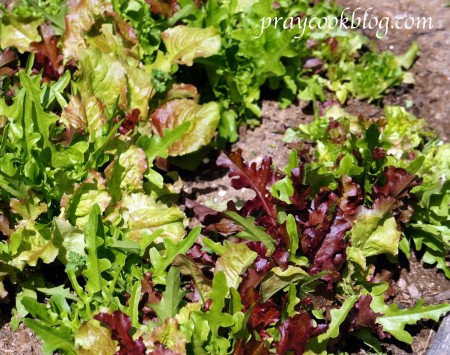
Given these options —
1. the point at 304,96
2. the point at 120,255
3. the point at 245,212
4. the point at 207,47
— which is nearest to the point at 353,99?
the point at 304,96

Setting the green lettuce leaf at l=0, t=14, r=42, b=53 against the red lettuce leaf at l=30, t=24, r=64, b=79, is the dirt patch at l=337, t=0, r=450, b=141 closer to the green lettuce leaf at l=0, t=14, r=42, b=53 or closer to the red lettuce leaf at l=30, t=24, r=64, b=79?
the red lettuce leaf at l=30, t=24, r=64, b=79

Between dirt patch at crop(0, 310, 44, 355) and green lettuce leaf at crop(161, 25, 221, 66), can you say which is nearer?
dirt patch at crop(0, 310, 44, 355)

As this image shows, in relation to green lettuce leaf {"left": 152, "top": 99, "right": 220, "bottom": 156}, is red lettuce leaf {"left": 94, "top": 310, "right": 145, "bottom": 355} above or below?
below

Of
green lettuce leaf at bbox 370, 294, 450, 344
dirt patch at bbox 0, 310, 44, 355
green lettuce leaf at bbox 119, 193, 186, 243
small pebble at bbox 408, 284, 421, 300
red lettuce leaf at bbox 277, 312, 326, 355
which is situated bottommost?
small pebble at bbox 408, 284, 421, 300

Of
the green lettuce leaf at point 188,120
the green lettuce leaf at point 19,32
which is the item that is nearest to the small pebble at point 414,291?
the green lettuce leaf at point 188,120

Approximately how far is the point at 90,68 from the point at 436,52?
8.07ft

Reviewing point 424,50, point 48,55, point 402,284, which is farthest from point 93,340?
point 424,50

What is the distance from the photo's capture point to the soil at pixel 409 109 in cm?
337

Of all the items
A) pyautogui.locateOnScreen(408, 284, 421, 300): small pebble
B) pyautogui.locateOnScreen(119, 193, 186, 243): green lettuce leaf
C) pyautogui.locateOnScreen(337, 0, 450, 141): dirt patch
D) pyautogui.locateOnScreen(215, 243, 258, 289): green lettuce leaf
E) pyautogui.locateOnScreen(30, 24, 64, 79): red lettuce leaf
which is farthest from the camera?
pyautogui.locateOnScreen(337, 0, 450, 141): dirt patch

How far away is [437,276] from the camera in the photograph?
365 cm

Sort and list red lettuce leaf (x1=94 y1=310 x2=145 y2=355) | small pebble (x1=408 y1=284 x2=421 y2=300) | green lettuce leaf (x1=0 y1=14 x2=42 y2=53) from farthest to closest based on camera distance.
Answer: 1. green lettuce leaf (x1=0 y1=14 x2=42 y2=53)
2. small pebble (x1=408 y1=284 x2=421 y2=300)
3. red lettuce leaf (x1=94 y1=310 x2=145 y2=355)

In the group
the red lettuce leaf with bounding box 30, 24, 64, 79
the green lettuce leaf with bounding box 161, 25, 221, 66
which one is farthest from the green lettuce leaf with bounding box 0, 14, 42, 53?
the green lettuce leaf with bounding box 161, 25, 221, 66

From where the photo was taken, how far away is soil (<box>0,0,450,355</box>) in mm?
3371

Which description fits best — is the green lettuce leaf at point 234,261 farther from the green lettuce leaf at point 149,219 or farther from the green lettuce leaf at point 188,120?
the green lettuce leaf at point 188,120
